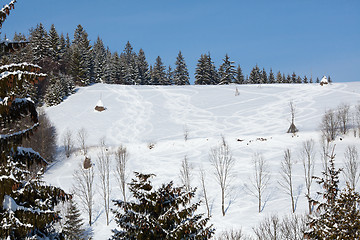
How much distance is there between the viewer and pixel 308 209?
27.7 m

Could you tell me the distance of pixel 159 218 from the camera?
833cm

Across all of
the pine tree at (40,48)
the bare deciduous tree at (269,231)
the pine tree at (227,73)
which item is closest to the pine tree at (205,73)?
the pine tree at (227,73)

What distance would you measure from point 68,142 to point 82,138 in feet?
11.3

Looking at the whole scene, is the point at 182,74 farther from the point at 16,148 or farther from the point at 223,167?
the point at 16,148

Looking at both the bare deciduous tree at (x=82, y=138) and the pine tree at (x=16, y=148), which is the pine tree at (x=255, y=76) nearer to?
the bare deciduous tree at (x=82, y=138)

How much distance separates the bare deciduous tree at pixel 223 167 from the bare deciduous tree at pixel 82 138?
68.6 feet

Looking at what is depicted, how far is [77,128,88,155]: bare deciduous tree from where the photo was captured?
155ft

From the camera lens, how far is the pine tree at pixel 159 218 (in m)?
8.21

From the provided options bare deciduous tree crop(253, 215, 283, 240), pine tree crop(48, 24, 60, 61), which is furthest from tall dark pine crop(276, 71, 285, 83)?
bare deciduous tree crop(253, 215, 283, 240)

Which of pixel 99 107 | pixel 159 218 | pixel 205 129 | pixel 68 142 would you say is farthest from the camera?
pixel 99 107

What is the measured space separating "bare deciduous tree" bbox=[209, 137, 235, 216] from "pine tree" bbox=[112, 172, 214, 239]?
73.2 ft

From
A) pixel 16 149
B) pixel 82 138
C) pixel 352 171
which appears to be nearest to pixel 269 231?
pixel 16 149

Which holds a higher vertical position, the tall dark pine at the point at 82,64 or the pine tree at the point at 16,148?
the tall dark pine at the point at 82,64

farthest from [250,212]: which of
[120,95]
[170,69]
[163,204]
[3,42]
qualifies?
[170,69]
